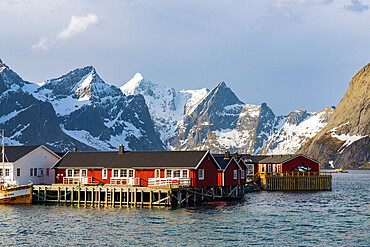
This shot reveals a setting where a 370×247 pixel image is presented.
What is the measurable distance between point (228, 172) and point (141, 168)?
17253mm

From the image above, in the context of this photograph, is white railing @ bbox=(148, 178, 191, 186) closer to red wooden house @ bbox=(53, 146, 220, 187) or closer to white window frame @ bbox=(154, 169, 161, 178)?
red wooden house @ bbox=(53, 146, 220, 187)

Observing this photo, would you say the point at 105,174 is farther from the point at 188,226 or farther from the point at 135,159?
the point at 188,226

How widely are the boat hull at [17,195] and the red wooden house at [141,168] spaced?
6.93 m

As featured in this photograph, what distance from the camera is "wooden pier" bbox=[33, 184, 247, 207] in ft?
256

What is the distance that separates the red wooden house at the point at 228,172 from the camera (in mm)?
91250

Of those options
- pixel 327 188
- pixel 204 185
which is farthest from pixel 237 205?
pixel 327 188

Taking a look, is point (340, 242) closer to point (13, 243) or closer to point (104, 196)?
point (13, 243)

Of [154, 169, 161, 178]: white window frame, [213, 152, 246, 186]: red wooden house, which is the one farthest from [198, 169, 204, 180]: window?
[213, 152, 246, 186]: red wooden house

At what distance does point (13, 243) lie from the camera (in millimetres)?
52312

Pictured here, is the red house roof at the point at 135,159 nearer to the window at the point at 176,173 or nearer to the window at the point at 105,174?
the window at the point at 105,174

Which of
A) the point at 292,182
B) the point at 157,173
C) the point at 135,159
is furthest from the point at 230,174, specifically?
the point at 292,182

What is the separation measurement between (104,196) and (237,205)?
834 inches

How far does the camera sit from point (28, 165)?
9194cm

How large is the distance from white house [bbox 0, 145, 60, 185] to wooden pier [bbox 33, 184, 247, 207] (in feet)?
15.3
